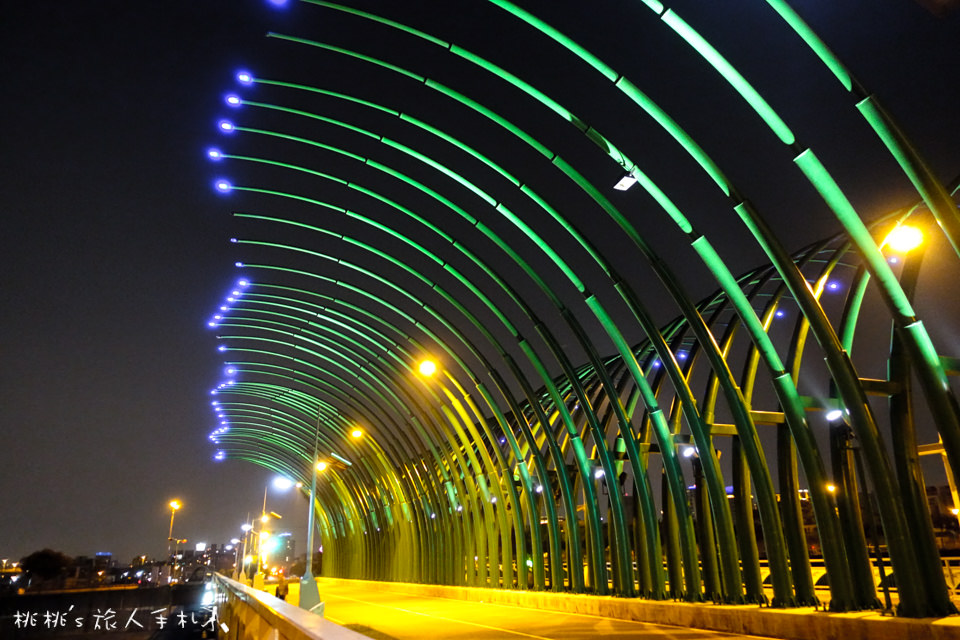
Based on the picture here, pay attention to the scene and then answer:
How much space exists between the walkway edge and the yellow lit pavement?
0.84ft

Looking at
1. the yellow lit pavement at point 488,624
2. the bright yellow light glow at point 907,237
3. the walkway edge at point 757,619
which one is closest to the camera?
the walkway edge at point 757,619

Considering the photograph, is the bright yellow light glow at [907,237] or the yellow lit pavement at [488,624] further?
the yellow lit pavement at [488,624]

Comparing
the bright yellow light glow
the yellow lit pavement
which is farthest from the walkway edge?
the bright yellow light glow

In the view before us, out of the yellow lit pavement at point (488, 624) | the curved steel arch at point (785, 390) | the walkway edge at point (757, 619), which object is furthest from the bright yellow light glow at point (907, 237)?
the yellow lit pavement at point (488, 624)

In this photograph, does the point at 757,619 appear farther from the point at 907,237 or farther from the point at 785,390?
the point at 907,237

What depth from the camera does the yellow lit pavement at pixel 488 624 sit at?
1280 cm

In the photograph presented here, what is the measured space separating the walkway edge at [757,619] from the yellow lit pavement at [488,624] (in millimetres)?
256

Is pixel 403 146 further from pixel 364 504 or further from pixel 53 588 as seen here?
pixel 53 588

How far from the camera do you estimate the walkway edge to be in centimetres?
855

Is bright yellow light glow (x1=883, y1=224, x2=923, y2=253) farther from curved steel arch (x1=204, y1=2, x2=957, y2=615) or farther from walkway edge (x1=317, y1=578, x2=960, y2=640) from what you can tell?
walkway edge (x1=317, y1=578, x2=960, y2=640)

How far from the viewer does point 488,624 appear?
51.0ft

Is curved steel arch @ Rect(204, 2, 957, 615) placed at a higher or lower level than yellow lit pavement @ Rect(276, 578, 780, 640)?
higher

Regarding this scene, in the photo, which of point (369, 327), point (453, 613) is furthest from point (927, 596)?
point (369, 327)

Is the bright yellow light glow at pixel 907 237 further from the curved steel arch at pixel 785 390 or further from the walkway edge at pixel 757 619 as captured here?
the walkway edge at pixel 757 619
